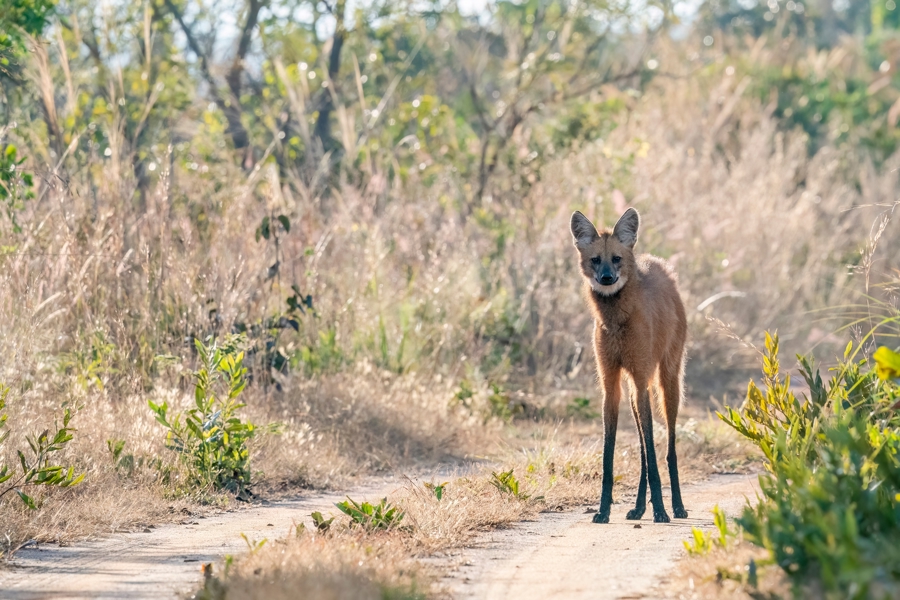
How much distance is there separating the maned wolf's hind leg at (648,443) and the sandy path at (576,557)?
140 mm

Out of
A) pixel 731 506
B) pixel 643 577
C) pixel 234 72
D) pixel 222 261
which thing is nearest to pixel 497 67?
pixel 234 72

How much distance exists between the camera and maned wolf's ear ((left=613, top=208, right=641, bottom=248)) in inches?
243

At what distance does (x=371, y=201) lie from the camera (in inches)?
399

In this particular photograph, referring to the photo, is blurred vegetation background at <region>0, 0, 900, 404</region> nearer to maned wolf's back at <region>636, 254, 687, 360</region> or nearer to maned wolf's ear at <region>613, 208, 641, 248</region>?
maned wolf's back at <region>636, 254, 687, 360</region>

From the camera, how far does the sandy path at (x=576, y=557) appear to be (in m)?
4.27

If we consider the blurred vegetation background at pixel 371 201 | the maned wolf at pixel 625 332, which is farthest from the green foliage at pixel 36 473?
the maned wolf at pixel 625 332

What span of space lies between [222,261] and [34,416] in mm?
1836

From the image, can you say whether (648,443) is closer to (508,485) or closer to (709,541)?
(508,485)

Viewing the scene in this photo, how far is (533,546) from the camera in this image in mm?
5203

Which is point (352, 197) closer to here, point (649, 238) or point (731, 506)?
point (649, 238)

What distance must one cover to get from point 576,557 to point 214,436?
2.42m

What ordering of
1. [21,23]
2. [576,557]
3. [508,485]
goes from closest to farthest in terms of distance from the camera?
[576,557] < [508,485] < [21,23]

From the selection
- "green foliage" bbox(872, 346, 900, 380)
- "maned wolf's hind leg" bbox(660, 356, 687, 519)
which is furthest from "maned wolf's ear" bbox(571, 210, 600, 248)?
"green foliage" bbox(872, 346, 900, 380)

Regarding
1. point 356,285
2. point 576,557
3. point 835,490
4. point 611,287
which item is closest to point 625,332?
point 611,287
